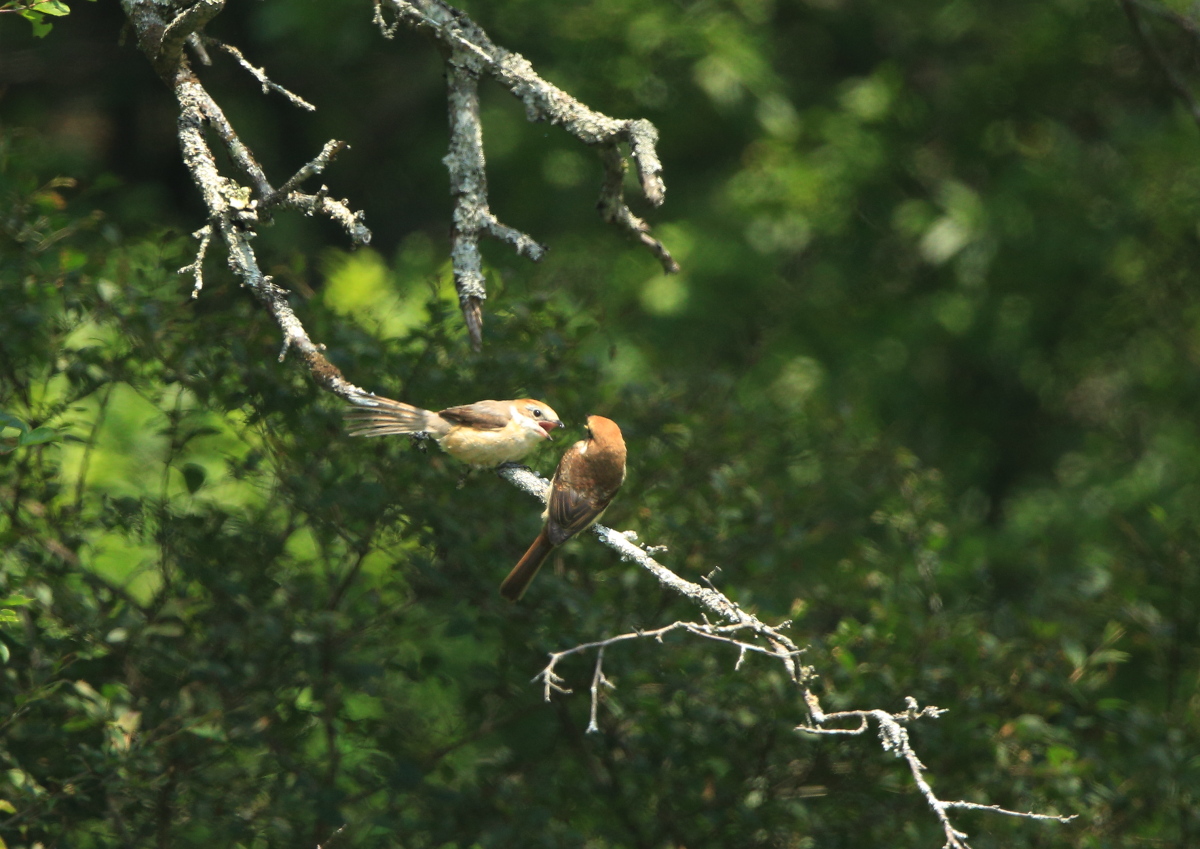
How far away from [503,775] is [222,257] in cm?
187

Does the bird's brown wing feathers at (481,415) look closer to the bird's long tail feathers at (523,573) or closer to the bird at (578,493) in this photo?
the bird at (578,493)

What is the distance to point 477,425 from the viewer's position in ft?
12.2

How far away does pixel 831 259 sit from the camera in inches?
329

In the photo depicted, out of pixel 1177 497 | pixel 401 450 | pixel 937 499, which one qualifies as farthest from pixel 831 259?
pixel 401 450

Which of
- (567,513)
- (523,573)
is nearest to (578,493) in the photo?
(567,513)

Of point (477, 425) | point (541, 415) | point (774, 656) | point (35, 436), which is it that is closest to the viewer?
point (774, 656)

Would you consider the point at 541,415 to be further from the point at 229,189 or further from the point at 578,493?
the point at 229,189

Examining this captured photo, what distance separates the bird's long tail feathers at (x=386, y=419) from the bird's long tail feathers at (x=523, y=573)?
0.50 m

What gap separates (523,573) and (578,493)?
291 mm

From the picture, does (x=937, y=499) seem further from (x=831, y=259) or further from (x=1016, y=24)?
(x=1016, y=24)

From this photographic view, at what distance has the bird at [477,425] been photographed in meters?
3.45

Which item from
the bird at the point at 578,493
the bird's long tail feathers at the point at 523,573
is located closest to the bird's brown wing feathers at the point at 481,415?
the bird at the point at 578,493

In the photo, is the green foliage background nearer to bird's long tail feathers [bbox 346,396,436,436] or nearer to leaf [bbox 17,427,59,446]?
leaf [bbox 17,427,59,446]

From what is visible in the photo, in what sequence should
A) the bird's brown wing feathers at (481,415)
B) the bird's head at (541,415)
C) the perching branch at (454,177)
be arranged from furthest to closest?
1. the bird's head at (541,415)
2. the bird's brown wing feathers at (481,415)
3. the perching branch at (454,177)
